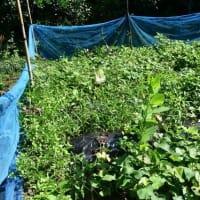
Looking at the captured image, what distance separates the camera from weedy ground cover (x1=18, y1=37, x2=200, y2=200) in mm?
3120

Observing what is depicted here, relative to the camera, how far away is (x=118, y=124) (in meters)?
4.30

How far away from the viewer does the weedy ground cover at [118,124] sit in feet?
10.2

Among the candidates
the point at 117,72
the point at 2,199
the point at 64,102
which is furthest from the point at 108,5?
the point at 2,199

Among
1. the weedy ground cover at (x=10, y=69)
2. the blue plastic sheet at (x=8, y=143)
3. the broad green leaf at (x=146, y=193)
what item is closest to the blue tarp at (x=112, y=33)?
the weedy ground cover at (x=10, y=69)

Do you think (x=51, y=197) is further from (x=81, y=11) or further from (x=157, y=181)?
(x=81, y=11)

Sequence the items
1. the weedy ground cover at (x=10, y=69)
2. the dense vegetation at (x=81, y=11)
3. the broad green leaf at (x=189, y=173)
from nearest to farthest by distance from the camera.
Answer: the broad green leaf at (x=189, y=173)
the weedy ground cover at (x=10, y=69)
the dense vegetation at (x=81, y=11)

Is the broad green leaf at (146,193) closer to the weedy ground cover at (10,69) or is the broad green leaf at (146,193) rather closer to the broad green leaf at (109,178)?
the broad green leaf at (109,178)

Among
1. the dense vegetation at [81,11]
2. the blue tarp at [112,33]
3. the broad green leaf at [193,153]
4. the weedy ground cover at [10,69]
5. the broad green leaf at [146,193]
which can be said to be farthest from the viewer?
the dense vegetation at [81,11]

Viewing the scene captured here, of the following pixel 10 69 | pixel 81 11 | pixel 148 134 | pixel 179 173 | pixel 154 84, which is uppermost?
pixel 81 11

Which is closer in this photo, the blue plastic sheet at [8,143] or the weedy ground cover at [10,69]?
the blue plastic sheet at [8,143]

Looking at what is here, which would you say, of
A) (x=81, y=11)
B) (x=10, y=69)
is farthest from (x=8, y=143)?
(x=81, y=11)

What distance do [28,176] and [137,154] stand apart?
2.94 ft

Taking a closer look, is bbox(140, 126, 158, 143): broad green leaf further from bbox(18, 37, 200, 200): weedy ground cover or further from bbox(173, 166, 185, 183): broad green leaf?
bbox(173, 166, 185, 183): broad green leaf

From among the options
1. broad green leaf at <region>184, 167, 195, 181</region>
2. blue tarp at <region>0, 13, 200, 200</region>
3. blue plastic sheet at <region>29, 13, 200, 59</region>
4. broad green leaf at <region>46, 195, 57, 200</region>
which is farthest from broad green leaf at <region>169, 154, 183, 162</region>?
blue plastic sheet at <region>29, 13, 200, 59</region>
